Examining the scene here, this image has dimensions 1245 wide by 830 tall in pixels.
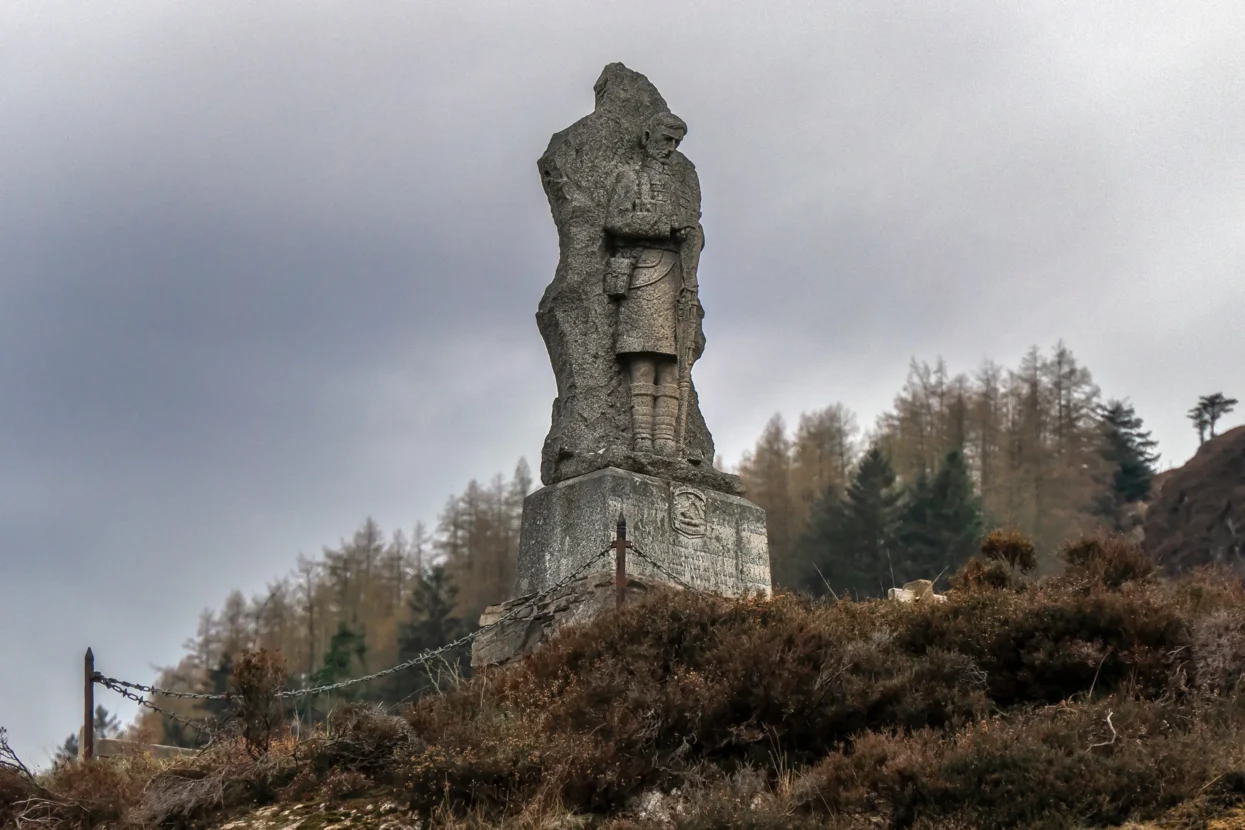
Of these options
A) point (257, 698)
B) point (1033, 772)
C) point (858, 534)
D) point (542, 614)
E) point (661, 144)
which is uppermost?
point (858, 534)

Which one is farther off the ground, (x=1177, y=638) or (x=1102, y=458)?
(x=1102, y=458)

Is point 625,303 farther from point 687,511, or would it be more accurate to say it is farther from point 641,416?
point 687,511

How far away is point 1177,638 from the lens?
10.2 m

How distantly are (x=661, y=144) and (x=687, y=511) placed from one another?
3.43 metres

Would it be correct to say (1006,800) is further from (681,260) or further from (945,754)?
(681,260)

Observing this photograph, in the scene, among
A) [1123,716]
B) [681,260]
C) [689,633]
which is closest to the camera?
[1123,716]

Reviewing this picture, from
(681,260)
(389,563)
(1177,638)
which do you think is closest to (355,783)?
(1177,638)

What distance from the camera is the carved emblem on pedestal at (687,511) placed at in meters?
13.7

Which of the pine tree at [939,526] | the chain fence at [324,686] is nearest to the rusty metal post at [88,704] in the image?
the chain fence at [324,686]

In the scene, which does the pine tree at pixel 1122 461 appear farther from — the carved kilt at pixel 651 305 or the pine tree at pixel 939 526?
the carved kilt at pixel 651 305

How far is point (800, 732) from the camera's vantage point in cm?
966

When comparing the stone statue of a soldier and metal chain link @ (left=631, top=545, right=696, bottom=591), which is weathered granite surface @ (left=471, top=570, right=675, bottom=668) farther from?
the stone statue of a soldier

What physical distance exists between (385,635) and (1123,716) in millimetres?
46358

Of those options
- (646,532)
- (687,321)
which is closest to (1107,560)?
(646,532)
